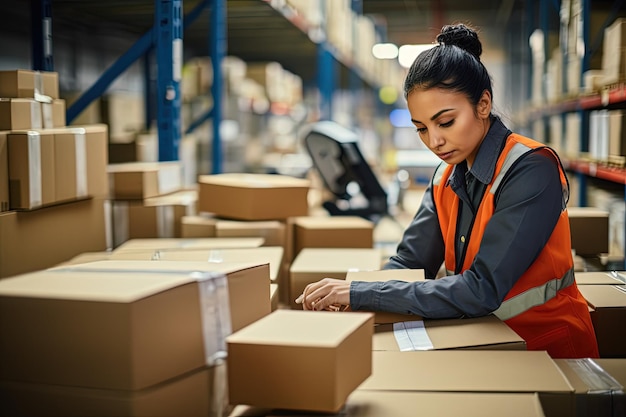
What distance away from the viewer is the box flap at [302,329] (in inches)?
60.3

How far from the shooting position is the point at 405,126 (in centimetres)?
2209

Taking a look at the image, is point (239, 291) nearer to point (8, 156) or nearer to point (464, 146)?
point (464, 146)

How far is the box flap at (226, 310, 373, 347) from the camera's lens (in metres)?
1.53

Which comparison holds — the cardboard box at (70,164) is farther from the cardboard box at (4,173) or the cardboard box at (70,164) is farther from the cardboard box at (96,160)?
the cardboard box at (4,173)

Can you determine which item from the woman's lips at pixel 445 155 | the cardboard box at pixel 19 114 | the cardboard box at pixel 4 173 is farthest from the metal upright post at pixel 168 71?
the woman's lips at pixel 445 155

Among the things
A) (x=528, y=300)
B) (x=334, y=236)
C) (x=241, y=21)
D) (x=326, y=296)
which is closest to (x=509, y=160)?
(x=528, y=300)

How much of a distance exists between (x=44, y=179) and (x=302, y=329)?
1.69 meters

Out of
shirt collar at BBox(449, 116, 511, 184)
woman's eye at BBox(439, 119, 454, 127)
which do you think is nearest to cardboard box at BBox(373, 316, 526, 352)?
shirt collar at BBox(449, 116, 511, 184)

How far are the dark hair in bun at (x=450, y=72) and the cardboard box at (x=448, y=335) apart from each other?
64 centimetres

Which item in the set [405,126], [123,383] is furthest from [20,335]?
[405,126]

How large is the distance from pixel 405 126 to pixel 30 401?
21.0 metres

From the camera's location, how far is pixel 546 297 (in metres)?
2.22

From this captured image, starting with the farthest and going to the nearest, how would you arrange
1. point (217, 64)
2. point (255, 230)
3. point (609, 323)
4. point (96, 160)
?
1. point (217, 64)
2. point (255, 230)
3. point (96, 160)
4. point (609, 323)

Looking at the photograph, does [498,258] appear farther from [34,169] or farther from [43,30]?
[43,30]
